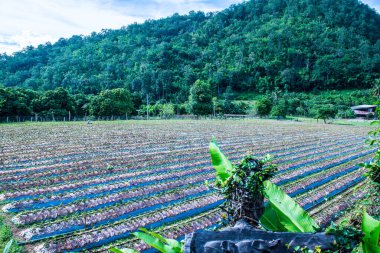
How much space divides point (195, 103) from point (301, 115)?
27.8m

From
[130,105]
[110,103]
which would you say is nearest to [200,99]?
[130,105]

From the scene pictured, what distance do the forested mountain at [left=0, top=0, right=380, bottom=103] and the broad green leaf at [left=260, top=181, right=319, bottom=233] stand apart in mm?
77954

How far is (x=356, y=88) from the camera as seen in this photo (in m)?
97.4

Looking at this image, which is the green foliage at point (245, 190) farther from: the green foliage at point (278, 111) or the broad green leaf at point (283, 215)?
the green foliage at point (278, 111)

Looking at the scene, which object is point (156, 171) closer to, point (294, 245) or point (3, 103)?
Answer: point (294, 245)

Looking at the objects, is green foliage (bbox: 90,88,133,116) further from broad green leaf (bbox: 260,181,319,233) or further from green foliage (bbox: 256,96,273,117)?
broad green leaf (bbox: 260,181,319,233)

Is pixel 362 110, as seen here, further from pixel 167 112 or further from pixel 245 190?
pixel 245 190

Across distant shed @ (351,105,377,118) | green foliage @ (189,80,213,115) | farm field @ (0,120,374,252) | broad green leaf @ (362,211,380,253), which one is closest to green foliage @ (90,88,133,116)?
green foliage @ (189,80,213,115)

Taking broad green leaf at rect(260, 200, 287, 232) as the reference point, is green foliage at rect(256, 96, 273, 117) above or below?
above

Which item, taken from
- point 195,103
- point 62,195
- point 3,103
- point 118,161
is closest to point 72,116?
point 3,103

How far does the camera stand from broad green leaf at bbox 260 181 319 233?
3205 mm

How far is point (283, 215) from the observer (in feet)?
10.7

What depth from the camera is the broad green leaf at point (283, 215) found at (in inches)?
126

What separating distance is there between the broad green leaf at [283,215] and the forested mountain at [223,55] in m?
78.0
